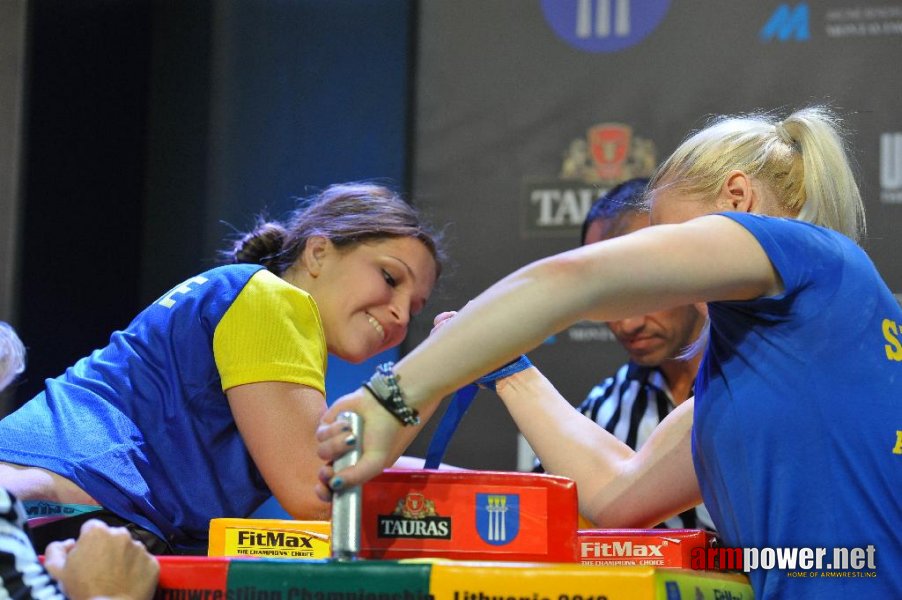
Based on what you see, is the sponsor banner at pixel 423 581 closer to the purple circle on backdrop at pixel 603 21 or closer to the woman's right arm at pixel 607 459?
the woman's right arm at pixel 607 459

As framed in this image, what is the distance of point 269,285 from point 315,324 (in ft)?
0.32

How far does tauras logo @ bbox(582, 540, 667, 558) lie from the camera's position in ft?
4.67

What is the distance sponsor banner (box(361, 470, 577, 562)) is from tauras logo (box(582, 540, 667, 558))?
301mm

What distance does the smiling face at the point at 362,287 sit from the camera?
216 centimetres

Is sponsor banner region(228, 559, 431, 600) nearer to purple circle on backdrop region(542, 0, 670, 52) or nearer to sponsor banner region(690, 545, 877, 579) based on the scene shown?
sponsor banner region(690, 545, 877, 579)

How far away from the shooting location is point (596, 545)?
4.69ft

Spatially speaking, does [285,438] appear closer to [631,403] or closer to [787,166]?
[787,166]

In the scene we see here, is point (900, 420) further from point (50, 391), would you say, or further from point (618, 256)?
point (50, 391)

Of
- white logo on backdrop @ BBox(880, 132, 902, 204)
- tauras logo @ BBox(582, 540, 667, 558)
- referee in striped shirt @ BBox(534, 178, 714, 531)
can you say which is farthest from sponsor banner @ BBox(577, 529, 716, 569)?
white logo on backdrop @ BBox(880, 132, 902, 204)

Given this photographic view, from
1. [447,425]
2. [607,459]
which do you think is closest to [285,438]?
[447,425]

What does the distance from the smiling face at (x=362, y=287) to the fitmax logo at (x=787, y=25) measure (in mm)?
1383

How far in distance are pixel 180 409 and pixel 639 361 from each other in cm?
131

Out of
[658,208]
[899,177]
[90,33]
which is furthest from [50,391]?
[899,177]

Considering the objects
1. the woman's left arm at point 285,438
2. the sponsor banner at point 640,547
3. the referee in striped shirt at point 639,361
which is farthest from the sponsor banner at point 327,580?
the referee in striped shirt at point 639,361
